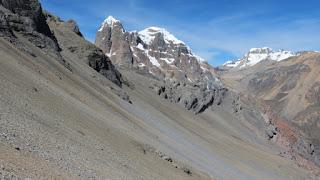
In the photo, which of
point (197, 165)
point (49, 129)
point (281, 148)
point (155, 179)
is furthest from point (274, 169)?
point (49, 129)

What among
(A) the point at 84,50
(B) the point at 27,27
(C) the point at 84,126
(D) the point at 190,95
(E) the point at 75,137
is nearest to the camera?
(E) the point at 75,137

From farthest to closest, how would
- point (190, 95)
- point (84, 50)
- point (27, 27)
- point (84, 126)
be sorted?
point (190, 95) → point (84, 50) → point (27, 27) → point (84, 126)

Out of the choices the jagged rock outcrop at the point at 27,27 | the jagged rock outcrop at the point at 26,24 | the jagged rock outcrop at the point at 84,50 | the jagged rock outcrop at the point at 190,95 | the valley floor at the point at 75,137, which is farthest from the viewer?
the jagged rock outcrop at the point at 190,95

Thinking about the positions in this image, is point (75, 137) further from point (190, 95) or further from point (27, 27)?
point (190, 95)

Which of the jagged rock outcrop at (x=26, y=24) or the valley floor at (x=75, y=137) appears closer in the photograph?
the valley floor at (x=75, y=137)

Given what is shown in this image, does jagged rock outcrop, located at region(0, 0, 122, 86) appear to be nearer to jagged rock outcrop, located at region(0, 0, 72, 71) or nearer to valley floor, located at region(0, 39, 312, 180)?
jagged rock outcrop, located at region(0, 0, 72, 71)

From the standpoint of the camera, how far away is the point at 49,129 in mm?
36875

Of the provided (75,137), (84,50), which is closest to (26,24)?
(84,50)

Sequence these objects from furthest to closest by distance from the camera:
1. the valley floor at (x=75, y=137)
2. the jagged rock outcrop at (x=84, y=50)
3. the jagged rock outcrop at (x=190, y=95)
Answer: the jagged rock outcrop at (x=190, y=95) → the jagged rock outcrop at (x=84, y=50) → the valley floor at (x=75, y=137)

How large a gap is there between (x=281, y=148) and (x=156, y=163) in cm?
11236

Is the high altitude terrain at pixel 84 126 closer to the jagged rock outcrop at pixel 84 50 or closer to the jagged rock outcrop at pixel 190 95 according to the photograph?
the jagged rock outcrop at pixel 84 50

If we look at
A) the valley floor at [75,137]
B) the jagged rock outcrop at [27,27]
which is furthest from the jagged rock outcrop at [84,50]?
the valley floor at [75,137]

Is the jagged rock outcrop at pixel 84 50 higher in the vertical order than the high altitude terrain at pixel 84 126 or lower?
higher

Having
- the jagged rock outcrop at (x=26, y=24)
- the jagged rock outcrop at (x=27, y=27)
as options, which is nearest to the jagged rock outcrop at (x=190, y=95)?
the jagged rock outcrop at (x=27, y=27)
